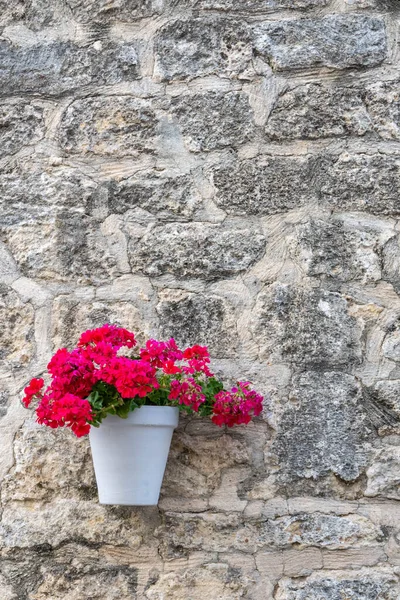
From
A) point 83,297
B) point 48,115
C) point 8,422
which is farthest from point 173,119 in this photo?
point 8,422

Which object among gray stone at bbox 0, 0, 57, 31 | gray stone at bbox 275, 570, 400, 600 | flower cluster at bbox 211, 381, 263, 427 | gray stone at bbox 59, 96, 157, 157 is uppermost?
gray stone at bbox 0, 0, 57, 31

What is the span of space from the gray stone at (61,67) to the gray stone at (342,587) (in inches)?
64.7

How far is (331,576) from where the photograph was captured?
226 cm

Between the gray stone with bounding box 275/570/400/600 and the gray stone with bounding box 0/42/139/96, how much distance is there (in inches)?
64.7

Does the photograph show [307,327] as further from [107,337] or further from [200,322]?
[107,337]

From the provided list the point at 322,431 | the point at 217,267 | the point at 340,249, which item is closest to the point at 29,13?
the point at 217,267

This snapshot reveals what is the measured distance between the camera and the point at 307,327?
2420 mm

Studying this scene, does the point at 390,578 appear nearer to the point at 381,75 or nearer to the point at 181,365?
the point at 181,365

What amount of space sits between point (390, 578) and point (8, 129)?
1.82m

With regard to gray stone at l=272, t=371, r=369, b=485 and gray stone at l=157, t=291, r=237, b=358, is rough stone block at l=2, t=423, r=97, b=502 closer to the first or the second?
gray stone at l=157, t=291, r=237, b=358

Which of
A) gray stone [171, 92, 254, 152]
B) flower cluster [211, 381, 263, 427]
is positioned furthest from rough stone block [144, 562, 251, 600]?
gray stone [171, 92, 254, 152]

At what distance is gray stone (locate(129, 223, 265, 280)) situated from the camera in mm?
2480

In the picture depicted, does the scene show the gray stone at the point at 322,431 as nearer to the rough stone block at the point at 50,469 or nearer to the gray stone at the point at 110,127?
the rough stone block at the point at 50,469

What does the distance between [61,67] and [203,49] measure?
1.56 ft
